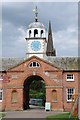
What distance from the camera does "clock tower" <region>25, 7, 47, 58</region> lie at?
50.0 meters

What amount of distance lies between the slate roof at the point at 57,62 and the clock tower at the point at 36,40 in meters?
1.41

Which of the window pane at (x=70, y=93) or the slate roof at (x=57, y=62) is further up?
the slate roof at (x=57, y=62)

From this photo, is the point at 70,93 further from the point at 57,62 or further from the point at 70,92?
the point at 57,62

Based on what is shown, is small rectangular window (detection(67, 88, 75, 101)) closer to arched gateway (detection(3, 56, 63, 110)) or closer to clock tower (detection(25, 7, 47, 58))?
arched gateway (detection(3, 56, 63, 110))

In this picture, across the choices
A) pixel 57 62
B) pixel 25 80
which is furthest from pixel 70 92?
pixel 25 80

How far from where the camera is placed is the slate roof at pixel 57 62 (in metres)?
48.9

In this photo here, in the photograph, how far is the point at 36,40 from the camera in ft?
166

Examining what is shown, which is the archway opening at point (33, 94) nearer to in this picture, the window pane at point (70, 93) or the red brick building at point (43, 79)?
the red brick building at point (43, 79)

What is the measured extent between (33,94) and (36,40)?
34.8m

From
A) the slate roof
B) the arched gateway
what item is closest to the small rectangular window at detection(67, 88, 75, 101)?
the arched gateway

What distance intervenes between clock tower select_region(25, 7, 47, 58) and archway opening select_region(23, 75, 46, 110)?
11.6 feet

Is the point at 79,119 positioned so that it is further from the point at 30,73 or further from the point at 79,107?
the point at 30,73

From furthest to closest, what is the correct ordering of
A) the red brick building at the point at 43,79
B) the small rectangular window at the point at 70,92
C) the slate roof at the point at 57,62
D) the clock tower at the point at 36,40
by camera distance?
the clock tower at the point at 36,40, the slate roof at the point at 57,62, the small rectangular window at the point at 70,92, the red brick building at the point at 43,79

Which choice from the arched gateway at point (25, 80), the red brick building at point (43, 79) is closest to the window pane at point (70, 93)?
the red brick building at point (43, 79)
